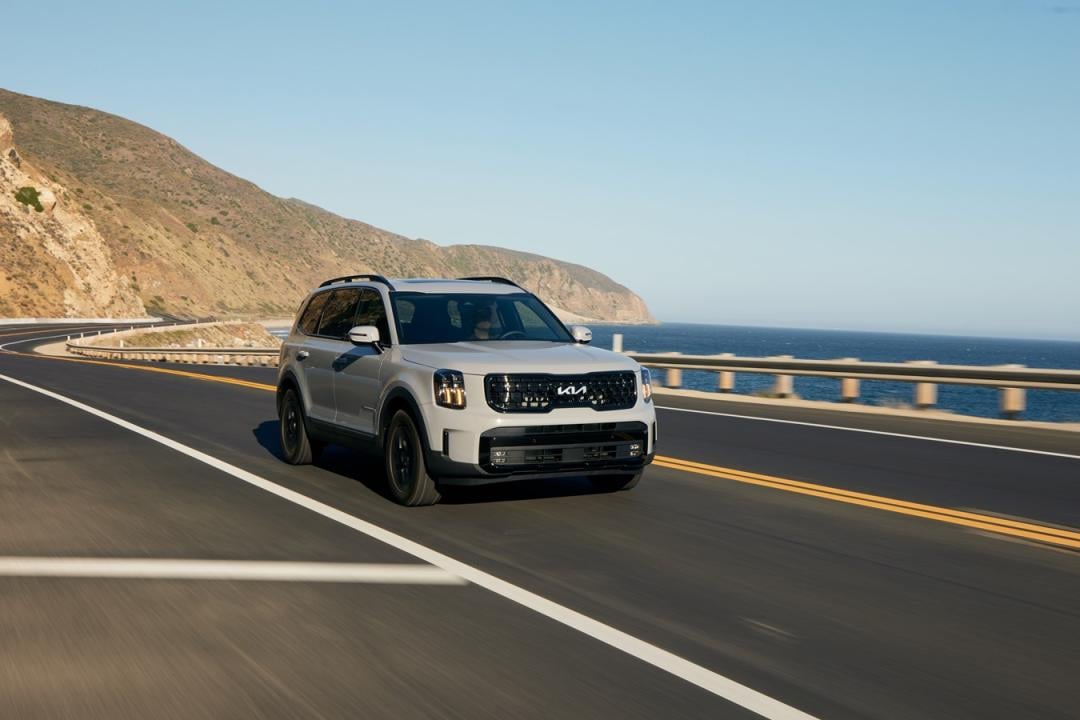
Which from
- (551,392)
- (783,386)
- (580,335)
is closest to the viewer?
(551,392)

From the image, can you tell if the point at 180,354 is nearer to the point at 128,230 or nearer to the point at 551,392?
the point at 551,392

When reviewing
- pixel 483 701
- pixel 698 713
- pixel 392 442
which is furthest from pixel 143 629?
pixel 392 442

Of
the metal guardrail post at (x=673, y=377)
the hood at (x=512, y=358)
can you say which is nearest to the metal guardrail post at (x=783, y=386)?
the metal guardrail post at (x=673, y=377)

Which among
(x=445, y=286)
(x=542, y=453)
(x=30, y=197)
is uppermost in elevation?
(x=30, y=197)

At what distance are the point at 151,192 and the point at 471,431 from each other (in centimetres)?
17417

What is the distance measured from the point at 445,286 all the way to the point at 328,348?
128 cm

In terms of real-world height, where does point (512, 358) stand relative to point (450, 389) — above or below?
above

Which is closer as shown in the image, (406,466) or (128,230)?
(406,466)

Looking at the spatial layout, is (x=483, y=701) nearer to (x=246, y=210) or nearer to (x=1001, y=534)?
(x=1001, y=534)

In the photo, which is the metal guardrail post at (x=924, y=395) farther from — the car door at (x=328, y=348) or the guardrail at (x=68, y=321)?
the guardrail at (x=68, y=321)

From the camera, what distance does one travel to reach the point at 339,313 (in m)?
11.1

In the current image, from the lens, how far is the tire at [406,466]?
8922mm

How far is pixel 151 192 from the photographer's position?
17212 centimetres

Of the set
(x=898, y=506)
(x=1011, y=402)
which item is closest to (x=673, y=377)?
(x=1011, y=402)
